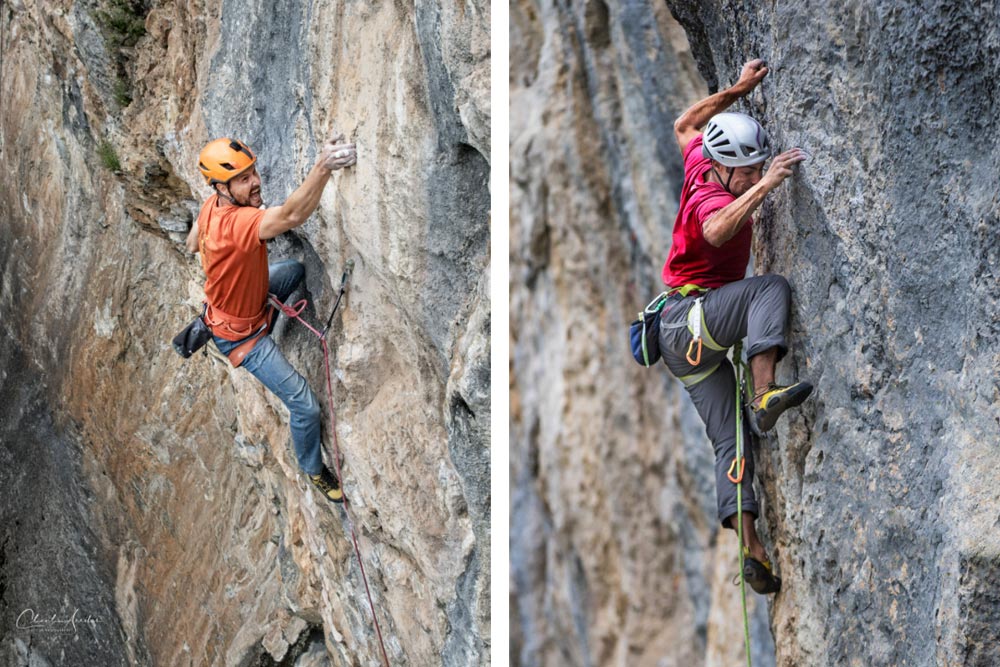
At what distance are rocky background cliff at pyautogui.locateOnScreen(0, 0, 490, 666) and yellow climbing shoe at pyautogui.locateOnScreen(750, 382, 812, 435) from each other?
37.0 inches

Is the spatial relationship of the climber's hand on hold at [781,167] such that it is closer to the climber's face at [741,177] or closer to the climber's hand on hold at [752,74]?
the climber's face at [741,177]

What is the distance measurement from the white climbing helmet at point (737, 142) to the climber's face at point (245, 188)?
71.4 inches

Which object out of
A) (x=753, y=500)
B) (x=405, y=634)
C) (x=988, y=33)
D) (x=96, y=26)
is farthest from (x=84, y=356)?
(x=988, y=33)

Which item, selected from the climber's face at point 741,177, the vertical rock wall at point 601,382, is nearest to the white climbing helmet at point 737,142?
the climber's face at point 741,177

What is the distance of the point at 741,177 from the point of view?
122 inches

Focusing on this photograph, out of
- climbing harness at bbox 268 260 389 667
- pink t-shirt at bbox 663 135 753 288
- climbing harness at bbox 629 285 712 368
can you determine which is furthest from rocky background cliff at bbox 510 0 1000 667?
climbing harness at bbox 268 260 389 667

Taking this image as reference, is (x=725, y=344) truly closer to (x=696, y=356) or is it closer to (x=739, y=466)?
(x=696, y=356)

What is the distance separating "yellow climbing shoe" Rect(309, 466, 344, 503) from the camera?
434cm

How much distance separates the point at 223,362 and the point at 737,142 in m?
3.07

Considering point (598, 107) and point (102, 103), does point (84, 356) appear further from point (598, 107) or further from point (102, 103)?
point (598, 107)

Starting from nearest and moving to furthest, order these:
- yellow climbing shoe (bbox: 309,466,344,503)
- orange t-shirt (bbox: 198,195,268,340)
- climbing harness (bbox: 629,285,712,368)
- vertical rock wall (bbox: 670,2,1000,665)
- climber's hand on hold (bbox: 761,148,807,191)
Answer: vertical rock wall (bbox: 670,2,1000,665)
climber's hand on hold (bbox: 761,148,807,191)
climbing harness (bbox: 629,285,712,368)
orange t-shirt (bbox: 198,195,268,340)
yellow climbing shoe (bbox: 309,466,344,503)

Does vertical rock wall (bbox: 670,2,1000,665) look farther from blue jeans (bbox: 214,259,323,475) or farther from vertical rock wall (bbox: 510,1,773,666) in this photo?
vertical rock wall (bbox: 510,1,773,666)

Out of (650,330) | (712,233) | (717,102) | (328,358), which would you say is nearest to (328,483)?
(328,358)

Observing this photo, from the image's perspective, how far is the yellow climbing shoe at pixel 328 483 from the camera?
14.2ft
